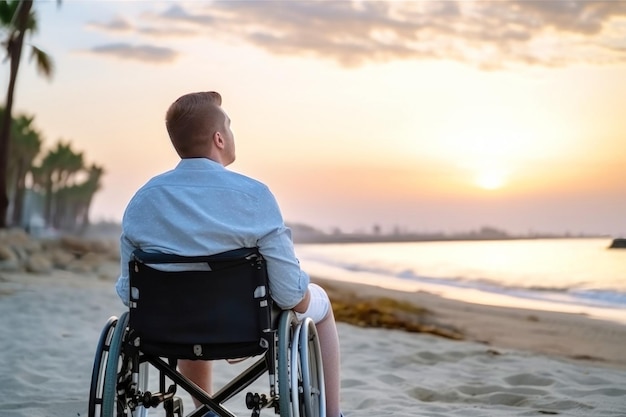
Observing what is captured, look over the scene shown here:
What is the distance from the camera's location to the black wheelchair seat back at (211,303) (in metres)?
2.12

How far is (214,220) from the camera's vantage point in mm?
2148

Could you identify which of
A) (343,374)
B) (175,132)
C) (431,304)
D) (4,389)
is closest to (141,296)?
(175,132)

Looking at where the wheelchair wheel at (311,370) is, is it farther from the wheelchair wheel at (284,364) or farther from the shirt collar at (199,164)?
the shirt collar at (199,164)

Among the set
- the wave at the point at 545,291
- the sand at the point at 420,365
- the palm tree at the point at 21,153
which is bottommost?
the wave at the point at 545,291

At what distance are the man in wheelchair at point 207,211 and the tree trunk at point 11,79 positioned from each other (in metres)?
18.9

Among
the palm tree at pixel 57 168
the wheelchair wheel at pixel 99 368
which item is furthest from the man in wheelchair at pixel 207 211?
the palm tree at pixel 57 168

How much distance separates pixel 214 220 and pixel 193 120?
1.03ft

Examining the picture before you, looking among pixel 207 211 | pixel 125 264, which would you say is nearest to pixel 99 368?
pixel 125 264

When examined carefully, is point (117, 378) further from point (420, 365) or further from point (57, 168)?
point (57, 168)

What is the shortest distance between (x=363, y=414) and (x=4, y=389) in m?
1.66

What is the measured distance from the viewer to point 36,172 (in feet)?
186

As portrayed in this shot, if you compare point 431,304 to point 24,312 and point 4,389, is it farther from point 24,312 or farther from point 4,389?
point 4,389

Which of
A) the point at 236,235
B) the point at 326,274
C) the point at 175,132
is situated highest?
the point at 175,132

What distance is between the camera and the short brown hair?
7.40ft
